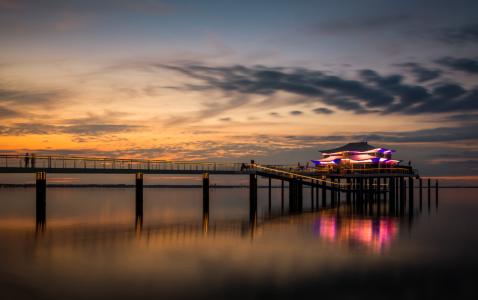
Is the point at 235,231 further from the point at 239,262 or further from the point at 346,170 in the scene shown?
the point at 346,170

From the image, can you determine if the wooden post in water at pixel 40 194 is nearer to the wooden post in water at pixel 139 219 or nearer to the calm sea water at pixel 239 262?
the calm sea water at pixel 239 262

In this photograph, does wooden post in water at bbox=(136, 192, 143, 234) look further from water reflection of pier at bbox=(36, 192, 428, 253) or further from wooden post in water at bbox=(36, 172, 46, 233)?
wooden post in water at bbox=(36, 172, 46, 233)

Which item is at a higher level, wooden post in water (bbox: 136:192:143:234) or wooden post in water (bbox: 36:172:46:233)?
wooden post in water (bbox: 36:172:46:233)

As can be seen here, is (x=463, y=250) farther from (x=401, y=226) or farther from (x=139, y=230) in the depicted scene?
(x=139, y=230)

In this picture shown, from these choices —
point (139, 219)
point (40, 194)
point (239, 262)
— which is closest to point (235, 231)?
point (239, 262)

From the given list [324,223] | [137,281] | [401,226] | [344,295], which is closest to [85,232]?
[137,281]

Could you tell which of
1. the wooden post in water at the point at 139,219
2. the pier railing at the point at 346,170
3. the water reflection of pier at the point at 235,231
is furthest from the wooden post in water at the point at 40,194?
the pier railing at the point at 346,170

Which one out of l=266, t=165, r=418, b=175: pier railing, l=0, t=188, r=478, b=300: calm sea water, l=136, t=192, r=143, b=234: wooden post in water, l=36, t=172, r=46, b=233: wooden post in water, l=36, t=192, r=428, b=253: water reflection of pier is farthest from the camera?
l=266, t=165, r=418, b=175: pier railing

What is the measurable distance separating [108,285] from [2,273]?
5.94 meters

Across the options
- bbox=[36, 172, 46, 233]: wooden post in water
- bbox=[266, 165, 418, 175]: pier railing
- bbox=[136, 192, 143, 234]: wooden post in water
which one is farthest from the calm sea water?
bbox=[266, 165, 418, 175]: pier railing

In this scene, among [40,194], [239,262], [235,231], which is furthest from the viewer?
[40,194]

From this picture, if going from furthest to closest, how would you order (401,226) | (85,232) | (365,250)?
(401,226), (85,232), (365,250)

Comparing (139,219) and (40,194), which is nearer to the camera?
(40,194)

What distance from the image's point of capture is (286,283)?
16422mm
